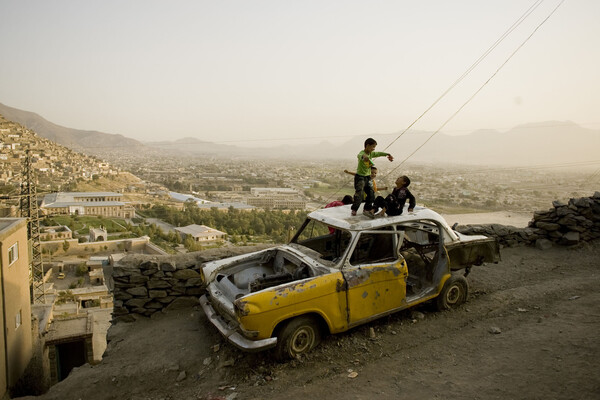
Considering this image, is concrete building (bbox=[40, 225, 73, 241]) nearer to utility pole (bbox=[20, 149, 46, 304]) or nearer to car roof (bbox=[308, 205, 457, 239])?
utility pole (bbox=[20, 149, 46, 304])

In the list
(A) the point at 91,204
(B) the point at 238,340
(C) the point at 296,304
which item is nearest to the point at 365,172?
(C) the point at 296,304

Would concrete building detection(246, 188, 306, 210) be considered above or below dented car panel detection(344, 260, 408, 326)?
below

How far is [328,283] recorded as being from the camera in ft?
15.2

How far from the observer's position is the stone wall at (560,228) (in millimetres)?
9258

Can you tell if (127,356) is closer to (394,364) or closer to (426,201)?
(394,364)

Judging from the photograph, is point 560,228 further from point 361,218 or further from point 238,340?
point 238,340

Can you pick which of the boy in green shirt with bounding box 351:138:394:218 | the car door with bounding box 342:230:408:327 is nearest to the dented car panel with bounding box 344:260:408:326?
the car door with bounding box 342:230:408:327

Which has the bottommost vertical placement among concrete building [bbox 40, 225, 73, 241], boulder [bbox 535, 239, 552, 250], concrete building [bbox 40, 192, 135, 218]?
concrete building [bbox 40, 225, 73, 241]

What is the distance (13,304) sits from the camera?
→ 29.8 feet

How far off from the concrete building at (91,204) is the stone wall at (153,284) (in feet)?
157

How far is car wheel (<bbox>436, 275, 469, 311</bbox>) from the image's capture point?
5801 millimetres

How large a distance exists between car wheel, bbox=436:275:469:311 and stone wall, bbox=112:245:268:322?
12.7 ft

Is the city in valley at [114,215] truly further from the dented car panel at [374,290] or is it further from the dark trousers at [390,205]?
the dented car panel at [374,290]

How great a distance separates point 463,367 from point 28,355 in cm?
1152
